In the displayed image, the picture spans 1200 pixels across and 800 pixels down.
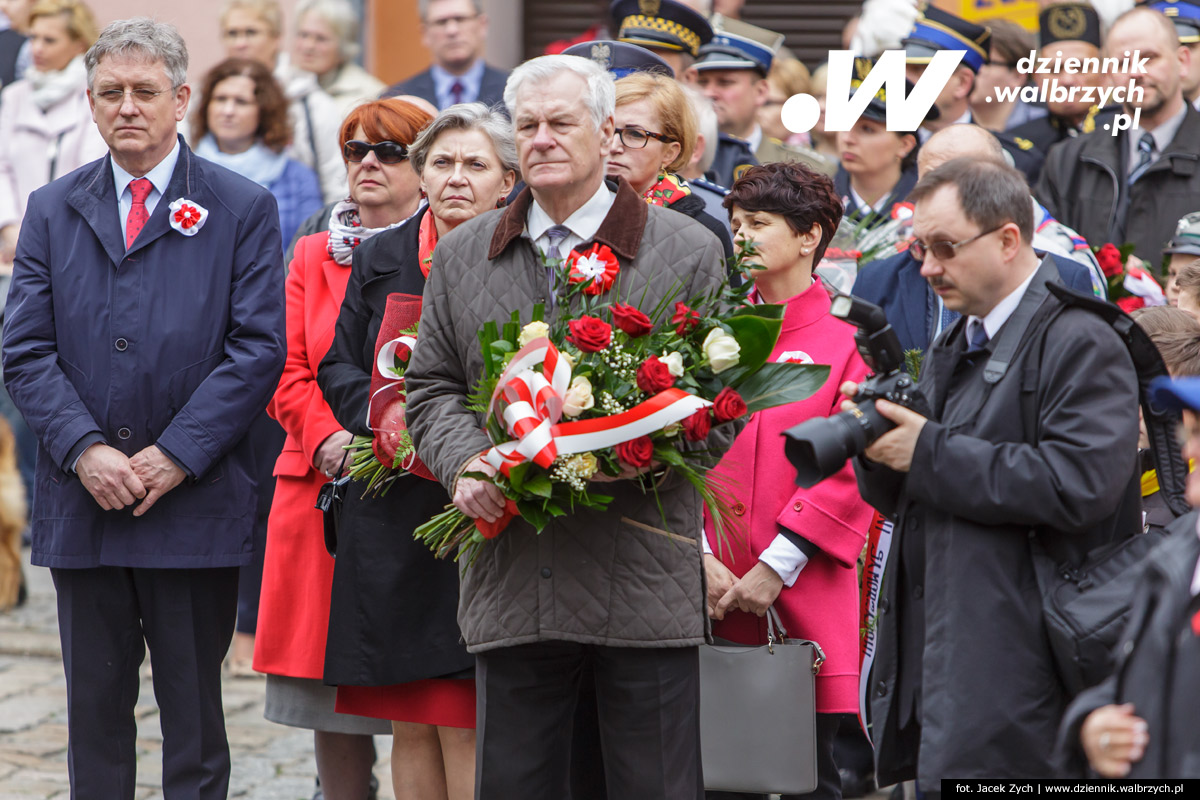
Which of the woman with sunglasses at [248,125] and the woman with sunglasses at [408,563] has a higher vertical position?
the woman with sunglasses at [248,125]

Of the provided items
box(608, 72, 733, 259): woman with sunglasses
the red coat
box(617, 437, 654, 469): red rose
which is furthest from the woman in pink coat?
the red coat

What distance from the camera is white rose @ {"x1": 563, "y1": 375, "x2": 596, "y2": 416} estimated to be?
326cm

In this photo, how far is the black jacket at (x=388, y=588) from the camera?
4.17m

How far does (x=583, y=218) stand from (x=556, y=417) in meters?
0.64

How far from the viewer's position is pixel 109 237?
431 centimetres

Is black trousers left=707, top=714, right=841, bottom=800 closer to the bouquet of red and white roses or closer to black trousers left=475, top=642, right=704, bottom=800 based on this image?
black trousers left=475, top=642, right=704, bottom=800

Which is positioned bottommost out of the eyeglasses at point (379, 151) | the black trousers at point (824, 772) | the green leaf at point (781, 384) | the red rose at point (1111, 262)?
the black trousers at point (824, 772)

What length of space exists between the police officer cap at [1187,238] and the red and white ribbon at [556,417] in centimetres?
317

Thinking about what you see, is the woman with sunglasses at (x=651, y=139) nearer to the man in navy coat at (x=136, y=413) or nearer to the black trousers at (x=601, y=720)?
the man in navy coat at (x=136, y=413)

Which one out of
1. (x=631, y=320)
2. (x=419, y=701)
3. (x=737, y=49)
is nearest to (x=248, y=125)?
(x=737, y=49)

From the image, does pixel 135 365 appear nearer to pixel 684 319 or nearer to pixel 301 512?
pixel 301 512

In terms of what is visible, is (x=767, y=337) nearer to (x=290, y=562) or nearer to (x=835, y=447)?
(x=835, y=447)

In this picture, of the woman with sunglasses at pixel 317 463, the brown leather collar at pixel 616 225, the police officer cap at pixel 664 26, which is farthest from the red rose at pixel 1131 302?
the woman with sunglasses at pixel 317 463

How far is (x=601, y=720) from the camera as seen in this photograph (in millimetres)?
3605
